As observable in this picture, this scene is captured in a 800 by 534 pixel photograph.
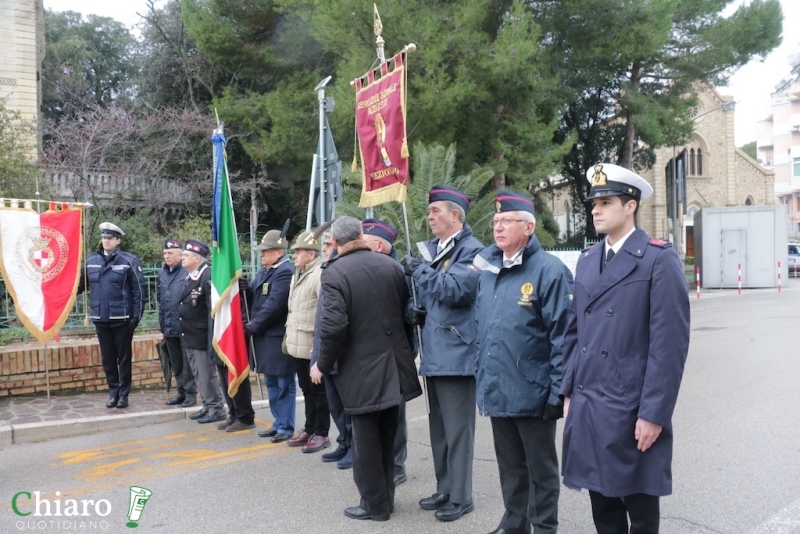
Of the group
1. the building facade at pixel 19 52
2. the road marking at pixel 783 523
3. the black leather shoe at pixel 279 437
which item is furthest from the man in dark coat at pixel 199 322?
the building facade at pixel 19 52

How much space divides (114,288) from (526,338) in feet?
18.7

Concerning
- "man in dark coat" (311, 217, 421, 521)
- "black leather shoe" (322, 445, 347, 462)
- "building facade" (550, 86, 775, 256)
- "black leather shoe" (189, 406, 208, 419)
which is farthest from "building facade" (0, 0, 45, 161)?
"building facade" (550, 86, 775, 256)

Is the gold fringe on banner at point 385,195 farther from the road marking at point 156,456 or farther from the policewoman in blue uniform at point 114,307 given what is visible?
the policewoman in blue uniform at point 114,307

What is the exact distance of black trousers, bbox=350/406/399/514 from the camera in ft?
14.9

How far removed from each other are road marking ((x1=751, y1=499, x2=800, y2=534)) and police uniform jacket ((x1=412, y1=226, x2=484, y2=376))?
1.93 meters

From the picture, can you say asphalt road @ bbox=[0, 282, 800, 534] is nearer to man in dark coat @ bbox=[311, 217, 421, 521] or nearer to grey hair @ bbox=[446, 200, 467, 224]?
man in dark coat @ bbox=[311, 217, 421, 521]

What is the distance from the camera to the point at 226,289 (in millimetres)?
7086

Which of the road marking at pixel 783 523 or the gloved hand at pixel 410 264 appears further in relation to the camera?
the gloved hand at pixel 410 264

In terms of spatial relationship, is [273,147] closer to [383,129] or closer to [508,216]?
[383,129]

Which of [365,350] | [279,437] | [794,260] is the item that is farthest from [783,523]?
[794,260]

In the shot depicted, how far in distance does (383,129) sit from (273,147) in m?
13.7

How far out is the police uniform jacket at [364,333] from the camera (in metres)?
4.52

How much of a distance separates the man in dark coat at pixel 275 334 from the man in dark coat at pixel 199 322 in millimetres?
818

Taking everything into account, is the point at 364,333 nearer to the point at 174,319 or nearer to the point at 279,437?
the point at 279,437
